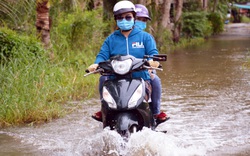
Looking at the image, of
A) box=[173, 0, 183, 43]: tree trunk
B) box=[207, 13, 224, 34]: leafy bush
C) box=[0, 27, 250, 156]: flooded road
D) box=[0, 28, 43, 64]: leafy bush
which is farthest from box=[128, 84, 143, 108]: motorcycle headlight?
box=[207, 13, 224, 34]: leafy bush

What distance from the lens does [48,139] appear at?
7.26 metres

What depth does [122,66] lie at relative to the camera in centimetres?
566

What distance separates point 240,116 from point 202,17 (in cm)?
2521

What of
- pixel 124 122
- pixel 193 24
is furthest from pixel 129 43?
pixel 193 24

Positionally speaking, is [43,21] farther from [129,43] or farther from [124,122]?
[124,122]

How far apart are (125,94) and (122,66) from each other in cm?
31

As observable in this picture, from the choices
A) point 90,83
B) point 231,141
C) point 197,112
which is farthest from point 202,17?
point 231,141

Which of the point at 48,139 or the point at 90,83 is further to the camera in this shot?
the point at 90,83

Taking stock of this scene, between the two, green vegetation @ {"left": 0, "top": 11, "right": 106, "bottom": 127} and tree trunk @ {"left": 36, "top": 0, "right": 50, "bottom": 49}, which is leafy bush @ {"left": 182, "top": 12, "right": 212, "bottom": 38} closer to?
green vegetation @ {"left": 0, "top": 11, "right": 106, "bottom": 127}

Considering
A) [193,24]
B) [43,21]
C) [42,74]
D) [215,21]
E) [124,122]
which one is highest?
[43,21]

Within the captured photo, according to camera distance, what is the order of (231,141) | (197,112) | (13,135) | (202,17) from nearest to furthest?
(231,141)
(13,135)
(197,112)
(202,17)

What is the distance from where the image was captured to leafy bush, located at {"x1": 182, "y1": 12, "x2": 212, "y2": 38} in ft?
106

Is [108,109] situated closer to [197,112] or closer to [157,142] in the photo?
[157,142]

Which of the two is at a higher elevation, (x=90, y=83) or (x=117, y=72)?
(x=117, y=72)
